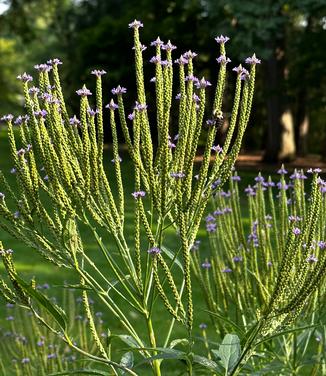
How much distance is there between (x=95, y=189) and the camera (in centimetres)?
284

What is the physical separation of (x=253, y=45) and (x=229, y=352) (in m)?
14.4

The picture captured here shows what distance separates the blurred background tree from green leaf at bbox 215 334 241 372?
12.6 metres

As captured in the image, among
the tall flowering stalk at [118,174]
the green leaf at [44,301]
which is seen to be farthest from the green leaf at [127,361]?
the green leaf at [44,301]

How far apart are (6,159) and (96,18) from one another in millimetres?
8594

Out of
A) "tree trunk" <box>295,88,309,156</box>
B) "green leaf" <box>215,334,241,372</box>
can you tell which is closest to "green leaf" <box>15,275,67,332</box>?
"green leaf" <box>215,334,241,372</box>

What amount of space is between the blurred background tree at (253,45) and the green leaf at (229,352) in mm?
12606

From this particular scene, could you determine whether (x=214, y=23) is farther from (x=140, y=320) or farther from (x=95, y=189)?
(x=95, y=189)

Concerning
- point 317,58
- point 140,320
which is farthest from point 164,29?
point 140,320

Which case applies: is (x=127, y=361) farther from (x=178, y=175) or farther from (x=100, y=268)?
(x=100, y=268)

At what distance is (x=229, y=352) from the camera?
2.71 metres

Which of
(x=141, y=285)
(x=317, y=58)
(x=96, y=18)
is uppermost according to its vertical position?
(x=96, y=18)

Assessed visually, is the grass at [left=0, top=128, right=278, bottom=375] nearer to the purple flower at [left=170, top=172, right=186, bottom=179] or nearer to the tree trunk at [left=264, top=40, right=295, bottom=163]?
the purple flower at [left=170, top=172, right=186, bottom=179]

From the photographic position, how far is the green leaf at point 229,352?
266 cm

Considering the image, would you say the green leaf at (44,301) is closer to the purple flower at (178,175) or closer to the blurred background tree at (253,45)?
the purple flower at (178,175)
